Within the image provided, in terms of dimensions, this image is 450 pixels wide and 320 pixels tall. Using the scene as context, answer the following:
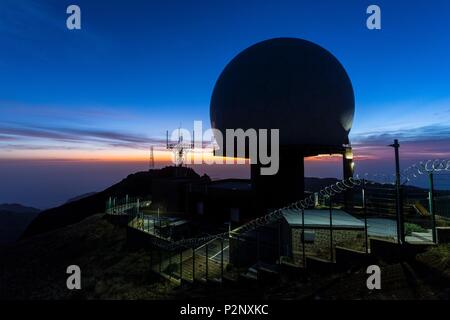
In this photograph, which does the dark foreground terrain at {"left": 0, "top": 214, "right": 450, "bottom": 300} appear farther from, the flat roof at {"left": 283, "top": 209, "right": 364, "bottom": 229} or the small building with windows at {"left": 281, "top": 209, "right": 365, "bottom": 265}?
the flat roof at {"left": 283, "top": 209, "right": 364, "bottom": 229}

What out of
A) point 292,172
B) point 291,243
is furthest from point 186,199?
point 291,243

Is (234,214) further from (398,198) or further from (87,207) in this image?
(87,207)

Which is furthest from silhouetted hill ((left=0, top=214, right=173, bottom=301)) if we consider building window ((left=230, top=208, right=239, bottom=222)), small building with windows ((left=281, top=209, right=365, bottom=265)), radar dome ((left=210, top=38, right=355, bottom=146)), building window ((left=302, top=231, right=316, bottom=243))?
radar dome ((left=210, top=38, right=355, bottom=146))

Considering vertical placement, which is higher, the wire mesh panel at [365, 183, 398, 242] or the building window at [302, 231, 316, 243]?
the wire mesh panel at [365, 183, 398, 242]

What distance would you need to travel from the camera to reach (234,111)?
25719 millimetres

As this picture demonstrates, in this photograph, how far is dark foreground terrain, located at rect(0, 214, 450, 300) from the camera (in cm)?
891

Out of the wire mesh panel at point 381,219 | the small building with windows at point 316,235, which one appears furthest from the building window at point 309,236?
the wire mesh panel at point 381,219

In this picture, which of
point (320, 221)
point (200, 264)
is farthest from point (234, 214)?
point (320, 221)

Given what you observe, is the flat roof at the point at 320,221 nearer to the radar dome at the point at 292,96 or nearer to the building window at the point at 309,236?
the building window at the point at 309,236

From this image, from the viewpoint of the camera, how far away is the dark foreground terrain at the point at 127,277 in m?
8.91

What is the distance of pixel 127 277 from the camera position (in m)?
21.1

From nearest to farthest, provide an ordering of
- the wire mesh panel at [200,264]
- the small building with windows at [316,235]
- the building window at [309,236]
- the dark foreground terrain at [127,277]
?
the dark foreground terrain at [127,277] < the small building with windows at [316,235] < the building window at [309,236] < the wire mesh panel at [200,264]

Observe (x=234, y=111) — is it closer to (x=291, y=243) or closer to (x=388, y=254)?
(x=291, y=243)
